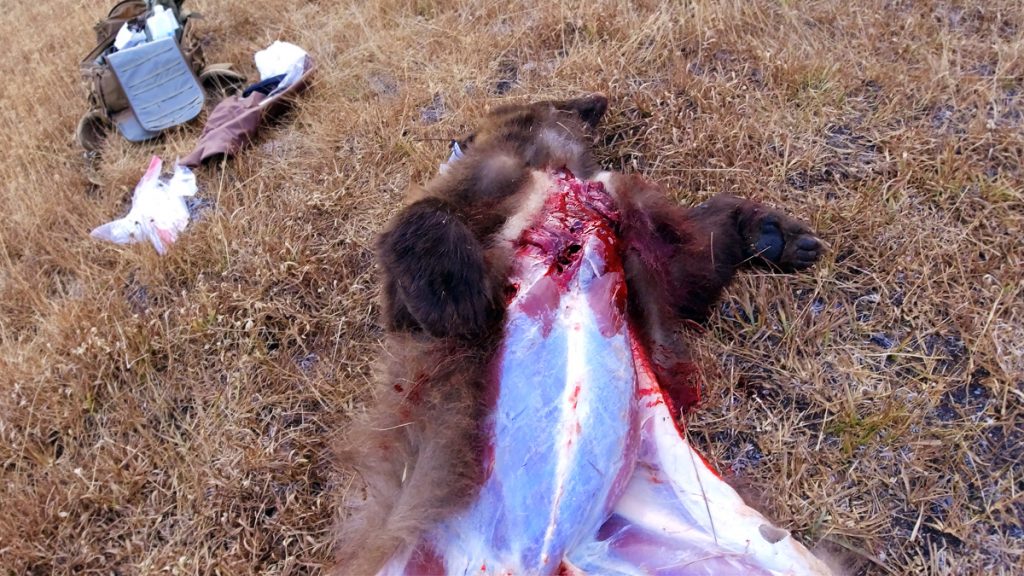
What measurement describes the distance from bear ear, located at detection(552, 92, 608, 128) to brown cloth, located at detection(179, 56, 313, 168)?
1752 mm

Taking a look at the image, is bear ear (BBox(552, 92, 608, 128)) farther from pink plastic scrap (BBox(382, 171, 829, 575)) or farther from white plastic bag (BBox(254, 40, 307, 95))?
white plastic bag (BBox(254, 40, 307, 95))

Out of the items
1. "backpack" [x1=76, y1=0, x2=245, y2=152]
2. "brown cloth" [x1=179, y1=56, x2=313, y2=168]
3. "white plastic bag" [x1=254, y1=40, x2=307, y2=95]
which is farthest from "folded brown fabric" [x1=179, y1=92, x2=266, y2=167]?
"backpack" [x1=76, y1=0, x2=245, y2=152]

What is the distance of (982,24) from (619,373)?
9.33ft

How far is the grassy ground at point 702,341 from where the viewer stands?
219cm

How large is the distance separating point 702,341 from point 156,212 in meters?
2.81

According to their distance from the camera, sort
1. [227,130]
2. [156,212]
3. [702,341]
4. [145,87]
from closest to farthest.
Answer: [702,341], [156,212], [227,130], [145,87]

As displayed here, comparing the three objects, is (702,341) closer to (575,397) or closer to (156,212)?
(575,397)

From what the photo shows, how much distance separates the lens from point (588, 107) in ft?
9.66

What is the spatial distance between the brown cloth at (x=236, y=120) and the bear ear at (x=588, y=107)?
1752 mm

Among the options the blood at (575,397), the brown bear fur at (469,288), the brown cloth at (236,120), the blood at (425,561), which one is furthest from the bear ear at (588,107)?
the blood at (425,561)

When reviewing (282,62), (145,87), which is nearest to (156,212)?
(145,87)

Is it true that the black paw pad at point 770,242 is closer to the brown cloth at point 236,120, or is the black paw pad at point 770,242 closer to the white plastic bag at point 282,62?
the brown cloth at point 236,120

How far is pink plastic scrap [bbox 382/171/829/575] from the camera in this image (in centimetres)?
175

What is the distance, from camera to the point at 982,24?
3246mm
